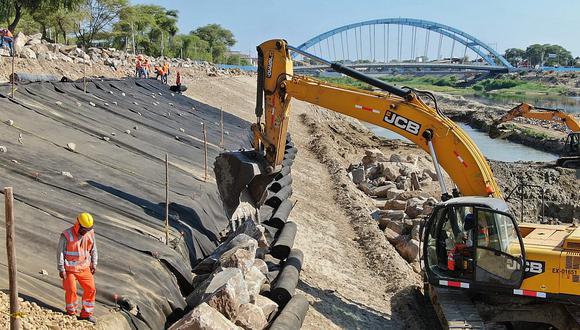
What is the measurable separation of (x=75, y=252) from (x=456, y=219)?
5.65m

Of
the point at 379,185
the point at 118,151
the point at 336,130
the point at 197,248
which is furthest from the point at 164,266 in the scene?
the point at 336,130

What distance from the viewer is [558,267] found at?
8898 millimetres

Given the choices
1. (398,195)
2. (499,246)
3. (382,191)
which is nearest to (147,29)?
(382,191)

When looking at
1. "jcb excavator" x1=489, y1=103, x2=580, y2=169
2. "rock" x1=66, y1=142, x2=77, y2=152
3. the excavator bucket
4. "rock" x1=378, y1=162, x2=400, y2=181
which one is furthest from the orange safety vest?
"rock" x1=378, y1=162, x2=400, y2=181

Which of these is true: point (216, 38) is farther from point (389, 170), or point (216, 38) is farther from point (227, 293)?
point (227, 293)

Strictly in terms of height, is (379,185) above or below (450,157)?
below

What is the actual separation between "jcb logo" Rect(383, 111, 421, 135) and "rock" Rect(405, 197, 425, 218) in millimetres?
7661

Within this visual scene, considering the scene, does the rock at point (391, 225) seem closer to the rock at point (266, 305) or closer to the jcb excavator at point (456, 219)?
the jcb excavator at point (456, 219)

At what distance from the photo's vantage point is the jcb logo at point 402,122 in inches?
421

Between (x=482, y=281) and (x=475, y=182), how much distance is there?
178 centimetres

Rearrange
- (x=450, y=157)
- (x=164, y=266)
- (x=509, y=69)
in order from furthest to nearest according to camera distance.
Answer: (x=509, y=69) < (x=450, y=157) < (x=164, y=266)

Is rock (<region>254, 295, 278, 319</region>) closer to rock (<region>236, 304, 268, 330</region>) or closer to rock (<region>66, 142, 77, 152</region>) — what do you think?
rock (<region>236, 304, 268, 330</region>)

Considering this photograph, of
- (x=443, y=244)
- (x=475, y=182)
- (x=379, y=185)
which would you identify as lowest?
(x=379, y=185)

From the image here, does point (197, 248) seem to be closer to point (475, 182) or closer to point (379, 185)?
point (475, 182)
